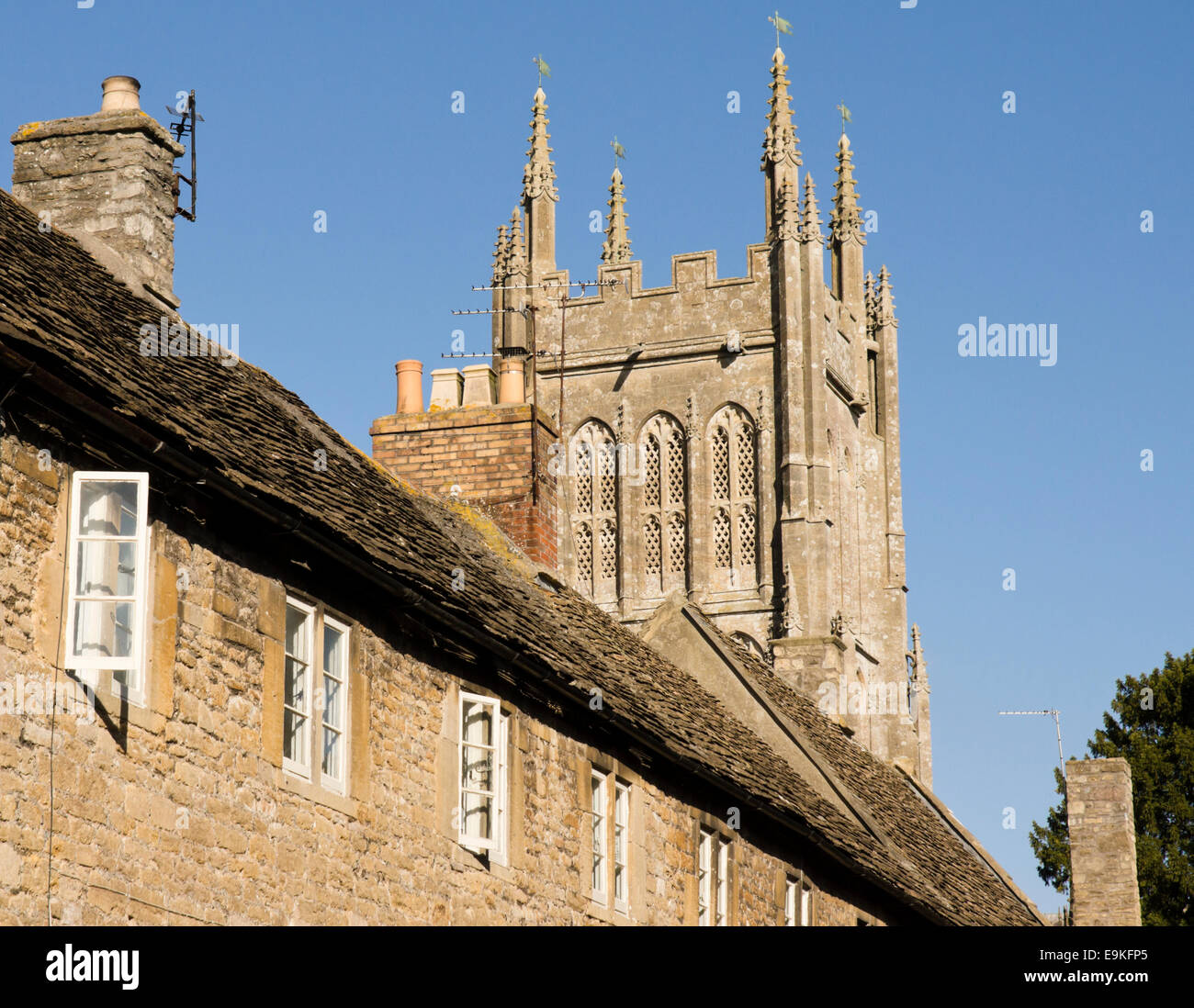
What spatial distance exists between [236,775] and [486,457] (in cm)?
1044

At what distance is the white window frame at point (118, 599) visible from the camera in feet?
32.4

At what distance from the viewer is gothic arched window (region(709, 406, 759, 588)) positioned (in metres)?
57.2

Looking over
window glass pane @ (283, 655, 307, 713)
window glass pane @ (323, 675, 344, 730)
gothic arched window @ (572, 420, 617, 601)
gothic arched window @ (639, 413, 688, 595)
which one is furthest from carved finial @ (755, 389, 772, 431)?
window glass pane @ (283, 655, 307, 713)

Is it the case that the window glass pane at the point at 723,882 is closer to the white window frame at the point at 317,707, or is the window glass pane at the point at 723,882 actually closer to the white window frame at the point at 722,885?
the white window frame at the point at 722,885

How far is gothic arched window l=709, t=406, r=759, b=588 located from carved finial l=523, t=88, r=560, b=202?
9.19m

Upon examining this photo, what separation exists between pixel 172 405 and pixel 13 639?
109 inches

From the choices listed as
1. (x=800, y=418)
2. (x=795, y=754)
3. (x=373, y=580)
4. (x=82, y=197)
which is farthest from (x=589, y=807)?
(x=800, y=418)

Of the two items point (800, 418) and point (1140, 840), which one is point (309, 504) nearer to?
point (1140, 840)

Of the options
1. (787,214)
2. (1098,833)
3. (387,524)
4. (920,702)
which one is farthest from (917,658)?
(387,524)

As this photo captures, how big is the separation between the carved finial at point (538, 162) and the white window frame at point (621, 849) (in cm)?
4669

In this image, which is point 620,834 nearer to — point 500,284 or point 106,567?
point 106,567

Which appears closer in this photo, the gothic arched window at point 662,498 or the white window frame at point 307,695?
the white window frame at point 307,695

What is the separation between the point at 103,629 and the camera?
404 inches

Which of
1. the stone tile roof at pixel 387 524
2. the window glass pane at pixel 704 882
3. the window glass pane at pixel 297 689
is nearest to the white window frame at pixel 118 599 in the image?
the stone tile roof at pixel 387 524
